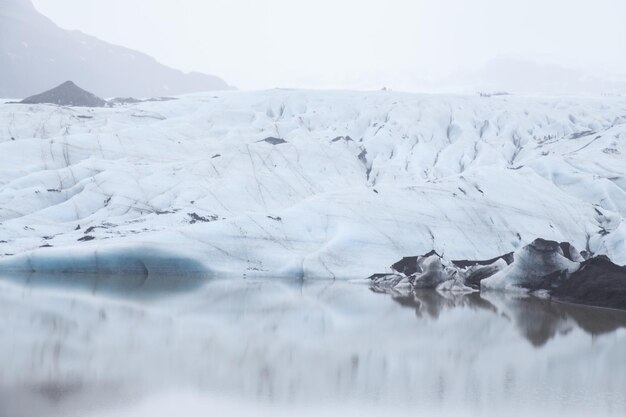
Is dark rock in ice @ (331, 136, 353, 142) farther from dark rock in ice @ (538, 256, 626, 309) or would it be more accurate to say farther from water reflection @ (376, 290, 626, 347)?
dark rock in ice @ (538, 256, 626, 309)

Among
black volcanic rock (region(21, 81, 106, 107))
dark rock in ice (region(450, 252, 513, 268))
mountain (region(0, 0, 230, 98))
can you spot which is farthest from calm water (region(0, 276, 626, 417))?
mountain (region(0, 0, 230, 98))

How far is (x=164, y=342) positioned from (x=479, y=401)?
16.2ft

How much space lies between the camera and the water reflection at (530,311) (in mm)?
15289

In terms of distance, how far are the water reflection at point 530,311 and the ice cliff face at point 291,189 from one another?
389cm

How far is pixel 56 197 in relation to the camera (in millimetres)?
29156

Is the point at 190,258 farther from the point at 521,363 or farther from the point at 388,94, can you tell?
the point at 388,94

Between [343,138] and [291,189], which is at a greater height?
[343,138]

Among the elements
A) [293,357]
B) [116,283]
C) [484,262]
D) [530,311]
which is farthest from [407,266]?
[293,357]

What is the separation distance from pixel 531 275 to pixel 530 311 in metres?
4.50

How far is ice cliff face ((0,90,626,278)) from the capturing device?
81.0ft

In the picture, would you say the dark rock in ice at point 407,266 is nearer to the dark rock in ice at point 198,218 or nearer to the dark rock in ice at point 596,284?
the dark rock in ice at point 596,284

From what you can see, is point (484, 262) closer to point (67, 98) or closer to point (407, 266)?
point (407, 266)

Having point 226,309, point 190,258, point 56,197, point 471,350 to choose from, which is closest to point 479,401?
point 471,350

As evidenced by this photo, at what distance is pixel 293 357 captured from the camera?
36.4 feet
